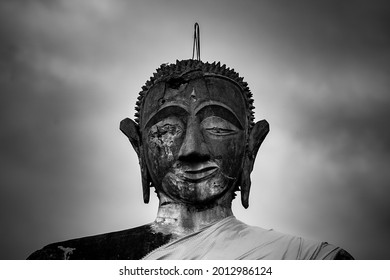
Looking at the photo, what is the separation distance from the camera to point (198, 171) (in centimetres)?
1858

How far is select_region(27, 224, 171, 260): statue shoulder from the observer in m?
18.4

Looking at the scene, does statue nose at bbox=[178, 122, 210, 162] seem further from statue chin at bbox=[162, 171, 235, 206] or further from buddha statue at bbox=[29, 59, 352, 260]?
statue chin at bbox=[162, 171, 235, 206]

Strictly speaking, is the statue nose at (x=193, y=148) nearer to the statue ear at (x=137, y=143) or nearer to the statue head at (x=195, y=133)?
the statue head at (x=195, y=133)

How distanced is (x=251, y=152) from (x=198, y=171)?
122 cm

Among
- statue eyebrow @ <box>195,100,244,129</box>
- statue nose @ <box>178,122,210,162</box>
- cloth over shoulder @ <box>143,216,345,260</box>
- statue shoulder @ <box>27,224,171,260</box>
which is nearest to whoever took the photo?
cloth over shoulder @ <box>143,216,345,260</box>

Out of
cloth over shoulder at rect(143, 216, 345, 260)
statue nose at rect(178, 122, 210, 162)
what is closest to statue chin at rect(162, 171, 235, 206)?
statue nose at rect(178, 122, 210, 162)

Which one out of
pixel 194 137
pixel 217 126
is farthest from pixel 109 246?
pixel 217 126

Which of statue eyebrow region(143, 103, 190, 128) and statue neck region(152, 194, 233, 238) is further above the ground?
statue eyebrow region(143, 103, 190, 128)

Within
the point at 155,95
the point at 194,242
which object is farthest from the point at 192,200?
the point at 155,95

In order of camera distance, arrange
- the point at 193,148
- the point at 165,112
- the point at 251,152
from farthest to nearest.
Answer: the point at 251,152
the point at 165,112
the point at 193,148

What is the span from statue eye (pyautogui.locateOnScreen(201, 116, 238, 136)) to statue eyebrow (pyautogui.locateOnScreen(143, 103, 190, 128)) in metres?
0.34

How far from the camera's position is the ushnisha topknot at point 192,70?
19.4m

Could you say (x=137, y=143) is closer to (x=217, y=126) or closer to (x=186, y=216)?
(x=217, y=126)
